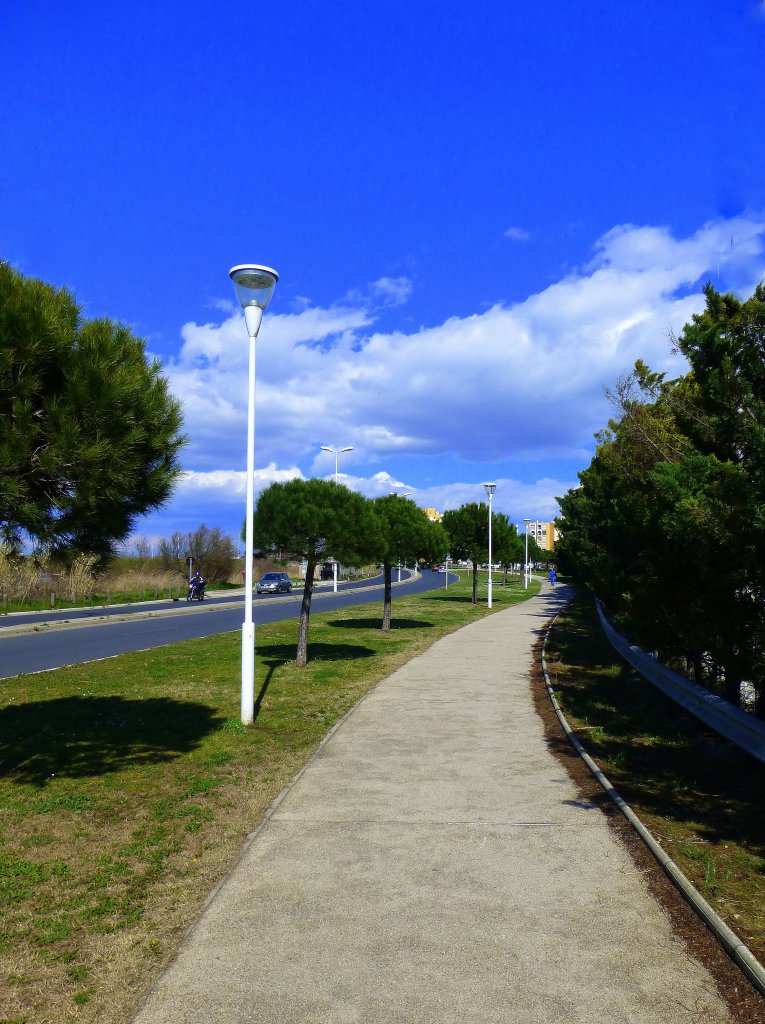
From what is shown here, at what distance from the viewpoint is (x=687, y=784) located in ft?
22.8

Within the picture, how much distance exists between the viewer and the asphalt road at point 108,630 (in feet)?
→ 58.6

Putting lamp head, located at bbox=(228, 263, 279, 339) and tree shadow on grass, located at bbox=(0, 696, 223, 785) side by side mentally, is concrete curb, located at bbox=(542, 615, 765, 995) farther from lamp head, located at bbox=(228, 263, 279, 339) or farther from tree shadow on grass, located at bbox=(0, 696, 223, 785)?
lamp head, located at bbox=(228, 263, 279, 339)

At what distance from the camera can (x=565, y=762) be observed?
7.80 metres

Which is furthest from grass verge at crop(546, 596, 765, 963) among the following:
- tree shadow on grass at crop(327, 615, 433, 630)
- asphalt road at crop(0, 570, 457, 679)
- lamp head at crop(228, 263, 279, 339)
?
tree shadow on grass at crop(327, 615, 433, 630)

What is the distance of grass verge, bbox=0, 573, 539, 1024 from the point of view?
148 inches

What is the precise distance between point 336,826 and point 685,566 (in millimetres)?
4196

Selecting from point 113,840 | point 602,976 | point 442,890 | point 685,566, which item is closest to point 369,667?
point 685,566

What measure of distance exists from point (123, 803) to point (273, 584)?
160 ft

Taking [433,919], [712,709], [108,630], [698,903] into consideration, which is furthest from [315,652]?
[698,903]

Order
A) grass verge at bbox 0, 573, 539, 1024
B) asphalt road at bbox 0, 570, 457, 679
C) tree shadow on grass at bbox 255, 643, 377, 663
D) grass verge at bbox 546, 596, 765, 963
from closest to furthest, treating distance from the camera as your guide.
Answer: grass verge at bbox 0, 573, 539, 1024 < grass verge at bbox 546, 596, 765, 963 < tree shadow on grass at bbox 255, 643, 377, 663 < asphalt road at bbox 0, 570, 457, 679

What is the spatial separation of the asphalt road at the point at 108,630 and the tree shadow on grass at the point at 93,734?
4848 mm

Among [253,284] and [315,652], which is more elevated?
[253,284]

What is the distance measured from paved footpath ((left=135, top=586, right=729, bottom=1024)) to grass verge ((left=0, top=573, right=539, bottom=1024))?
30 cm

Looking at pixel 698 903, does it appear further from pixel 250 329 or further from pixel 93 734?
pixel 250 329
